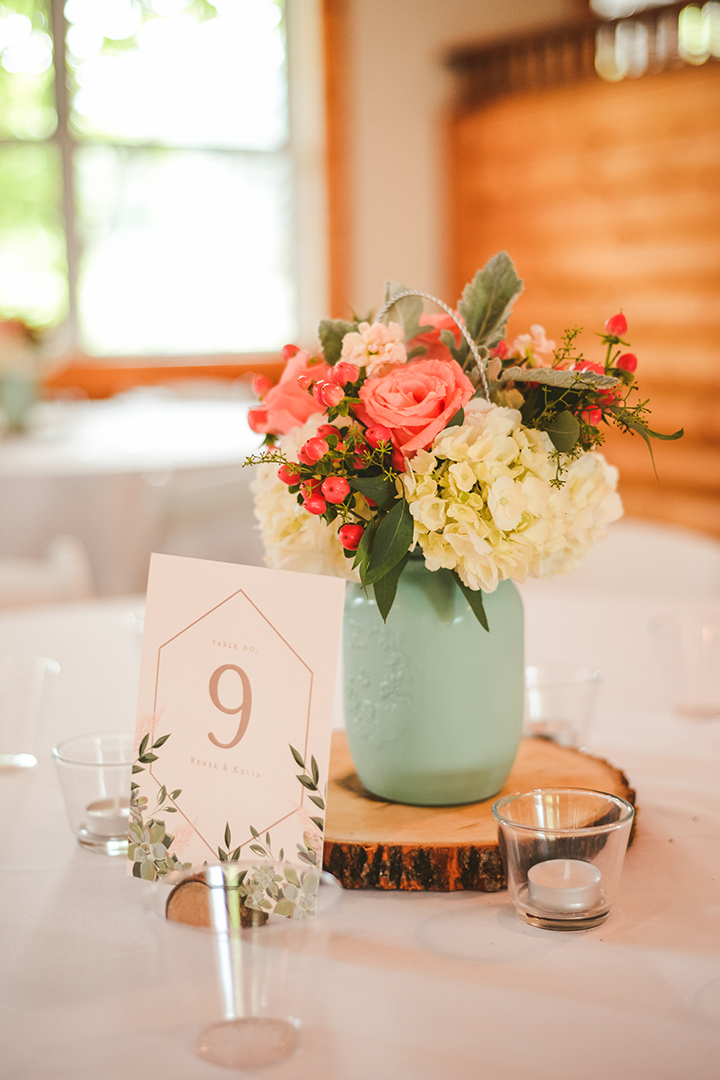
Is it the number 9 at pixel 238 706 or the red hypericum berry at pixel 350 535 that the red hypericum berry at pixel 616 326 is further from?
the number 9 at pixel 238 706

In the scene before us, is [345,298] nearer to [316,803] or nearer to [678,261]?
[678,261]

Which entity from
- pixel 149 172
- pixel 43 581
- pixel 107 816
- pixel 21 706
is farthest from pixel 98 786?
pixel 149 172

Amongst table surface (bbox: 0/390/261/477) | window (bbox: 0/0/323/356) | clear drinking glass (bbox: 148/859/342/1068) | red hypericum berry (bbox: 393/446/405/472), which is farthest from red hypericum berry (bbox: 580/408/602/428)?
window (bbox: 0/0/323/356)

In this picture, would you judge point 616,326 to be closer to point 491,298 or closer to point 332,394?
point 491,298

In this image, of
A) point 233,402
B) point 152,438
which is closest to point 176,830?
point 152,438

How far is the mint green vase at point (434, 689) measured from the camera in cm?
78

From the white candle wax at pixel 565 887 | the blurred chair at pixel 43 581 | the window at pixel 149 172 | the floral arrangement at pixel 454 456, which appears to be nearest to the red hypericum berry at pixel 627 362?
the floral arrangement at pixel 454 456

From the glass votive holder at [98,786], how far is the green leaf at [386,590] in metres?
0.23

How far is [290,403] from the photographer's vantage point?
2.63ft

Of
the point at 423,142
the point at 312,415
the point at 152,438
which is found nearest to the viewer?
the point at 312,415

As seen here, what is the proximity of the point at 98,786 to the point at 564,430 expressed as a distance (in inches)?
17.3

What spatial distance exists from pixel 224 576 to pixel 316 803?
0.53ft

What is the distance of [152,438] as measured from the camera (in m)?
3.31

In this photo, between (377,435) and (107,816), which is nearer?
(377,435)
